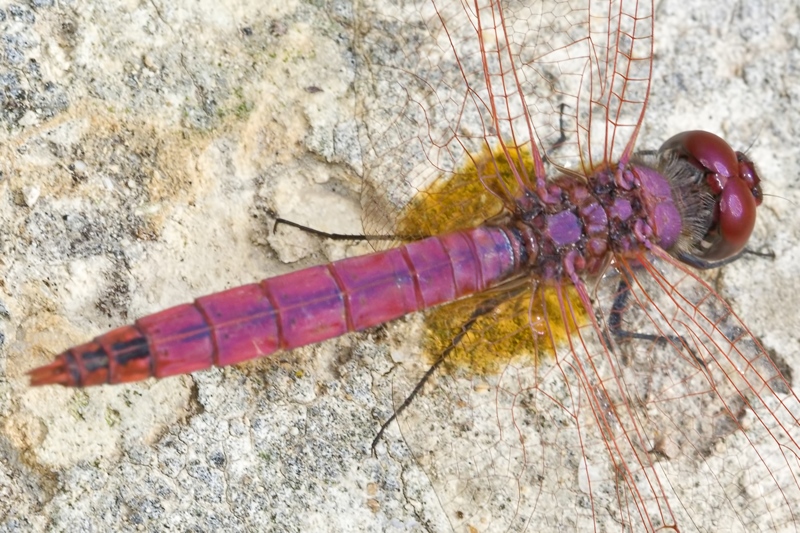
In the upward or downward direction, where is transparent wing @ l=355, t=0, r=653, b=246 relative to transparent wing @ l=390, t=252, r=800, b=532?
upward

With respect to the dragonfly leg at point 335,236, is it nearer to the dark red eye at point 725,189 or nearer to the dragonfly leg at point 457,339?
the dragonfly leg at point 457,339

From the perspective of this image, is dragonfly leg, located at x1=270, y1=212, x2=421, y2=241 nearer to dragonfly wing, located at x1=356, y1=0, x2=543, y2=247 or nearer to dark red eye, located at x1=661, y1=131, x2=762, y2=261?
dragonfly wing, located at x1=356, y1=0, x2=543, y2=247

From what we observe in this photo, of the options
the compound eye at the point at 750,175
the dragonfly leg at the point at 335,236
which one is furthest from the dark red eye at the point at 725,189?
the dragonfly leg at the point at 335,236

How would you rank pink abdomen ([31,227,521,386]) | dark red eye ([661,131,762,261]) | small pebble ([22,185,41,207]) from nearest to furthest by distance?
pink abdomen ([31,227,521,386]) → small pebble ([22,185,41,207]) → dark red eye ([661,131,762,261])

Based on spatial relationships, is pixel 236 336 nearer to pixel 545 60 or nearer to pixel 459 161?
pixel 459 161

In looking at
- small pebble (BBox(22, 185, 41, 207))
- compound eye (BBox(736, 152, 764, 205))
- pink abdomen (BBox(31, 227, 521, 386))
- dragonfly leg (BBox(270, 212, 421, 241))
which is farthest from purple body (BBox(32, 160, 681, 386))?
small pebble (BBox(22, 185, 41, 207))

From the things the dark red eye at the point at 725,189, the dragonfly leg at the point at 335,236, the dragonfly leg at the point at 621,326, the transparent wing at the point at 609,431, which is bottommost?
the transparent wing at the point at 609,431

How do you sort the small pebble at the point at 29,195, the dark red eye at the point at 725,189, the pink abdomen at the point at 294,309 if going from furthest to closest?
the dark red eye at the point at 725,189
the small pebble at the point at 29,195
the pink abdomen at the point at 294,309
